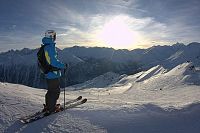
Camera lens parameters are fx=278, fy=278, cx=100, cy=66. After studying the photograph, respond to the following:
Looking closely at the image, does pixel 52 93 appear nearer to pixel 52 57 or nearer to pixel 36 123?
pixel 52 57

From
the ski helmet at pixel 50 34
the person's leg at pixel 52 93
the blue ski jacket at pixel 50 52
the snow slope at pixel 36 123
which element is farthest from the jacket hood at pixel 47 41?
the snow slope at pixel 36 123

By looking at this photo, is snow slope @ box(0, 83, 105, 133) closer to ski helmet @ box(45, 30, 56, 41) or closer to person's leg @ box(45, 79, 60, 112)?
person's leg @ box(45, 79, 60, 112)

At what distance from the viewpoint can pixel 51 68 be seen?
945cm

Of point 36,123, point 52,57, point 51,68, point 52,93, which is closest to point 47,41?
point 52,57

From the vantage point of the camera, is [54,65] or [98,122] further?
[54,65]

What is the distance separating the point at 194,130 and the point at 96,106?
357 centimetres

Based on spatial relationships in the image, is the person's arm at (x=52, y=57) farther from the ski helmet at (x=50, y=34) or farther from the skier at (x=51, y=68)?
the ski helmet at (x=50, y=34)

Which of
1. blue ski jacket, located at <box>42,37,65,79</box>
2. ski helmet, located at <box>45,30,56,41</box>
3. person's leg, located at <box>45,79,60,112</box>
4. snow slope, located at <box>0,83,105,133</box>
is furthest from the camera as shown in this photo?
person's leg, located at <box>45,79,60,112</box>

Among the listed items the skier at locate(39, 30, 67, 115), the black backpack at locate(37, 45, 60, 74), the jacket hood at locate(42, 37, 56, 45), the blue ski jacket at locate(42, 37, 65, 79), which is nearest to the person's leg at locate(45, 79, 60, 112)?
the skier at locate(39, 30, 67, 115)

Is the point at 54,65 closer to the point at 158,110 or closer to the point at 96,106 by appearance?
the point at 96,106

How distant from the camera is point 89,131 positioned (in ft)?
26.0

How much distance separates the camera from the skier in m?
9.27

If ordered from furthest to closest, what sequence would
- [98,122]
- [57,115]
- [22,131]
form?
[57,115], [98,122], [22,131]

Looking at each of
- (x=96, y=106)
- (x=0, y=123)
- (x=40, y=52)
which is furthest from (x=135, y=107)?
(x=0, y=123)
